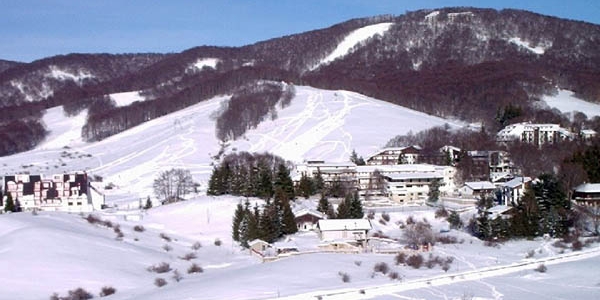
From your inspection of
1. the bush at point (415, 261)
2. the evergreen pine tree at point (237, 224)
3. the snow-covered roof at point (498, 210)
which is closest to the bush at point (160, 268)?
the evergreen pine tree at point (237, 224)

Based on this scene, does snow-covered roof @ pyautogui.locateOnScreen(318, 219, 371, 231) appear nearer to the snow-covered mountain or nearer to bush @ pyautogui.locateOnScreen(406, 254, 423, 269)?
bush @ pyautogui.locateOnScreen(406, 254, 423, 269)

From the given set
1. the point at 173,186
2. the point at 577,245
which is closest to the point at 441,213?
the point at 577,245

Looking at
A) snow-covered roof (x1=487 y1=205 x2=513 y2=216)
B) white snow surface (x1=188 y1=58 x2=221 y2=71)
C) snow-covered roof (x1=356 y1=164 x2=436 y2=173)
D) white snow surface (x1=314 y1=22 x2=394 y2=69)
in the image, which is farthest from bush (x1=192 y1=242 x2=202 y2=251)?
white snow surface (x1=188 y1=58 x2=221 y2=71)

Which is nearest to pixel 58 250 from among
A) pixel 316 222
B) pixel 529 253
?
pixel 316 222

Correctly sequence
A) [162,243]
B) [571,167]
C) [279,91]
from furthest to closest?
[279,91], [571,167], [162,243]

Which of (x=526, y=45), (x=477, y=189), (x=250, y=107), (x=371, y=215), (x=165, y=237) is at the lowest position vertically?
(x=165, y=237)

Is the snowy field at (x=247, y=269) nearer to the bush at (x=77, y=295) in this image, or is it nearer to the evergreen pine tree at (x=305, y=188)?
the bush at (x=77, y=295)

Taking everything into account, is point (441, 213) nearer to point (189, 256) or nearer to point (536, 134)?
point (189, 256)

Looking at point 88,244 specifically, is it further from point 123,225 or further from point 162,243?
point 123,225
